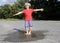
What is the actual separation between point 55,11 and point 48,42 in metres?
13.2

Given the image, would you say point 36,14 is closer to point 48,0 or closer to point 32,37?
point 48,0

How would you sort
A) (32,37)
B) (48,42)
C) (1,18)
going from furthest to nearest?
1. (1,18)
2. (32,37)
3. (48,42)

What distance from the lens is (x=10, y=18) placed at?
20.9 m

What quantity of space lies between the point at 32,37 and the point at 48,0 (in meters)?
13.6

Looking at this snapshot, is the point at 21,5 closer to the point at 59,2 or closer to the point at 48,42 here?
the point at 59,2

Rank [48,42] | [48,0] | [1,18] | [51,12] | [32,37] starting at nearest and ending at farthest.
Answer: [48,42]
[32,37]
[1,18]
[51,12]
[48,0]

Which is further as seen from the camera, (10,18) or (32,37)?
(10,18)

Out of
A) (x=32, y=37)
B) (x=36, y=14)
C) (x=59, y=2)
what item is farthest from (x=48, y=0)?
(x=32, y=37)

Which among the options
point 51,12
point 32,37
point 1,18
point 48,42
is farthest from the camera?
point 51,12

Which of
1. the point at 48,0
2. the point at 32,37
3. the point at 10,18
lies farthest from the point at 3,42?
the point at 48,0

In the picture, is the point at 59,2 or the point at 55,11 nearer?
the point at 55,11

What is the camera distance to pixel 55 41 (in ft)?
31.6

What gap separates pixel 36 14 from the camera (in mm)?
21766

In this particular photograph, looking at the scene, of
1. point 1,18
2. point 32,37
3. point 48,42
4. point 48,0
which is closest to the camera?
point 48,42
